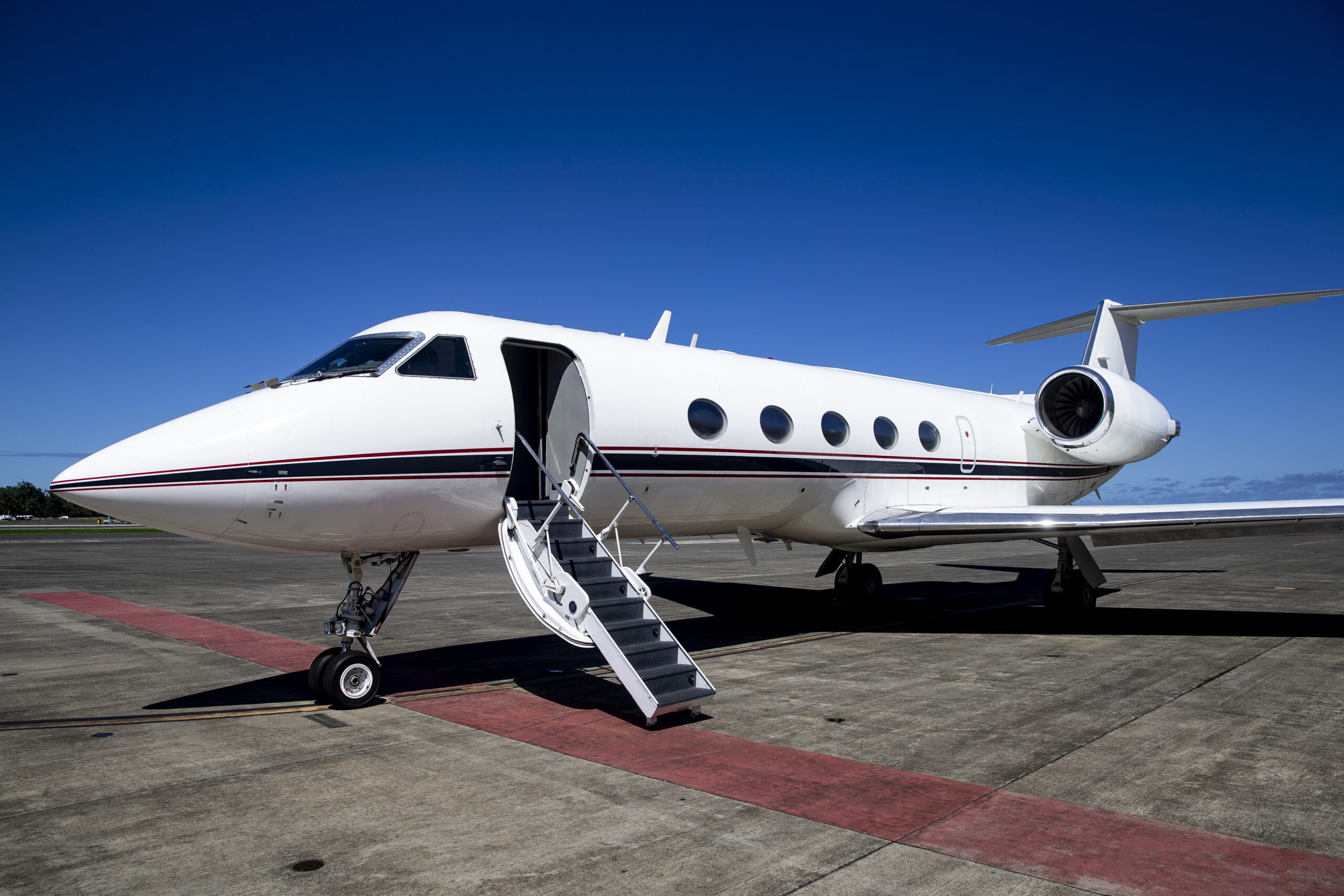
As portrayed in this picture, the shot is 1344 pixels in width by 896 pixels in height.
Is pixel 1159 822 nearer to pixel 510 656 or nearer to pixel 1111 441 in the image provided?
pixel 510 656

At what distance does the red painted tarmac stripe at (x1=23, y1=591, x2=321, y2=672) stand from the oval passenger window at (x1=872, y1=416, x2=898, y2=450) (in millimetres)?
7669

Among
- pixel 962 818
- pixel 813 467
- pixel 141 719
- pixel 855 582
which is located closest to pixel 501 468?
pixel 141 719

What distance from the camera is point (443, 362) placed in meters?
7.98

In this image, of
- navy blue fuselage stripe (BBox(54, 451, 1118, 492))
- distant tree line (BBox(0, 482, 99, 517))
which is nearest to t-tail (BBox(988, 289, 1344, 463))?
navy blue fuselage stripe (BBox(54, 451, 1118, 492))

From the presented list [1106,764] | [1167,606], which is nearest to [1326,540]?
[1167,606]

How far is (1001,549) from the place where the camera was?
34.3 meters

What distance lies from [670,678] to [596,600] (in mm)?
979

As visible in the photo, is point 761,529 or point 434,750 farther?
point 761,529

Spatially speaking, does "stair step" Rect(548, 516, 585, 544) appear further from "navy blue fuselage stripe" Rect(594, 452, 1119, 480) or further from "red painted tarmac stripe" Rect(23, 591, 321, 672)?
"red painted tarmac stripe" Rect(23, 591, 321, 672)

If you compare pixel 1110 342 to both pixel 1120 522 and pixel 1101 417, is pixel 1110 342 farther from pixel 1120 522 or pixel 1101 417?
pixel 1120 522

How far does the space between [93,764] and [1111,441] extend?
14174 millimetres

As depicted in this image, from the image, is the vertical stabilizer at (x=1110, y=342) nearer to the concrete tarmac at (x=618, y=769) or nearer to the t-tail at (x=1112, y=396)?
the t-tail at (x=1112, y=396)

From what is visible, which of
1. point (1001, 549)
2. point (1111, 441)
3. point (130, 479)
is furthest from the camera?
point (1001, 549)

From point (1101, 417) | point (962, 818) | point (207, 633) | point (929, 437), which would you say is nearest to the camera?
point (962, 818)
